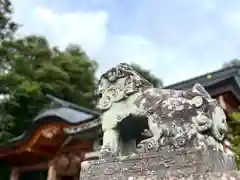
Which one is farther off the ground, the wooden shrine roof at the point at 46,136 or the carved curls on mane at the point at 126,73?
the wooden shrine roof at the point at 46,136

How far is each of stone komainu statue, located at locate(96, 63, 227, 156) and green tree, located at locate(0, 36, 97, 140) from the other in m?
8.50

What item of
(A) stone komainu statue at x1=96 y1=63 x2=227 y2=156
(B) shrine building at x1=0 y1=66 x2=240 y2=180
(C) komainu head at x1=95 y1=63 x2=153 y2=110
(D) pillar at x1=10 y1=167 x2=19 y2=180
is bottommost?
(A) stone komainu statue at x1=96 y1=63 x2=227 y2=156

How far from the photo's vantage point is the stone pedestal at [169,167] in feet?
8.60

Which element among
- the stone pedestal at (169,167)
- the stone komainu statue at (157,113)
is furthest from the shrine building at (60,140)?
the stone pedestal at (169,167)

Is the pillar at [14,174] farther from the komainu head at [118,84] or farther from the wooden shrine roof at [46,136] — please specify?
the komainu head at [118,84]

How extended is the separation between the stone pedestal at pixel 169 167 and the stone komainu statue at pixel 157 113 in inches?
3.4

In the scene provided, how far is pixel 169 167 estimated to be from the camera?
2.79m

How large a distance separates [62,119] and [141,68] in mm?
14276

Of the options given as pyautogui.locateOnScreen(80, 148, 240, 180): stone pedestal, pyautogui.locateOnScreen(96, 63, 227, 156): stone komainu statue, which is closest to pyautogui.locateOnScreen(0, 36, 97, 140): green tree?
pyautogui.locateOnScreen(96, 63, 227, 156): stone komainu statue

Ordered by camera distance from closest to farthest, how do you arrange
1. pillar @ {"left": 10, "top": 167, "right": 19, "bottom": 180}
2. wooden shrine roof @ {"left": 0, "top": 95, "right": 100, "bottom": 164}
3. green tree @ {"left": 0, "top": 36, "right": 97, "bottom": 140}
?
wooden shrine roof @ {"left": 0, "top": 95, "right": 100, "bottom": 164}
pillar @ {"left": 10, "top": 167, "right": 19, "bottom": 180}
green tree @ {"left": 0, "top": 36, "right": 97, "bottom": 140}

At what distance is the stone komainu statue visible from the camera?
2879 mm

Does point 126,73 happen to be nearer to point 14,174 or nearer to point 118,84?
point 118,84

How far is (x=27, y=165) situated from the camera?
1033 cm

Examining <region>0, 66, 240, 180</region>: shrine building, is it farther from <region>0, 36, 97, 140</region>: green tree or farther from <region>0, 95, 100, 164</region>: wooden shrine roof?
<region>0, 36, 97, 140</region>: green tree
